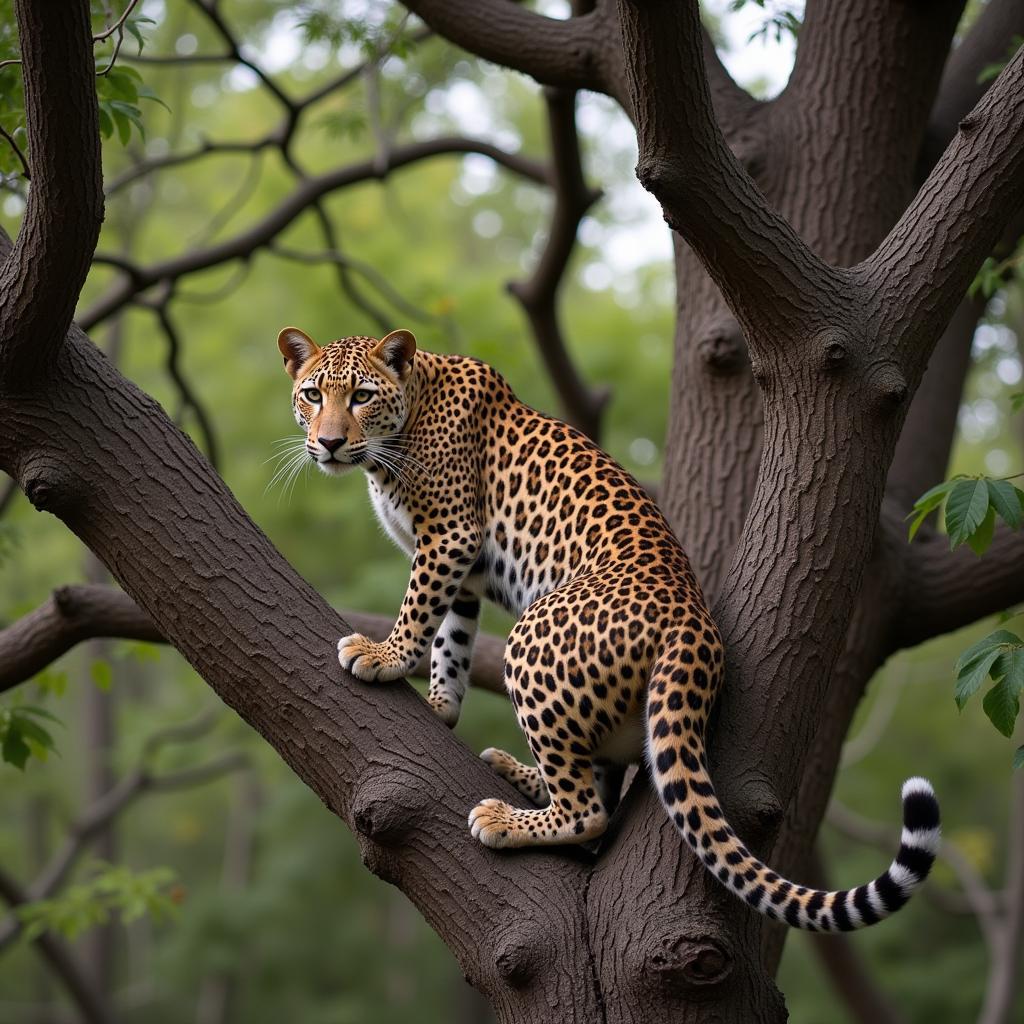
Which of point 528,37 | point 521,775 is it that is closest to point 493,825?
point 521,775

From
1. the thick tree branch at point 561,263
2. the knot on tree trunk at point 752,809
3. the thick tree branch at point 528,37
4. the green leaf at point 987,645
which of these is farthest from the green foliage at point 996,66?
the knot on tree trunk at point 752,809

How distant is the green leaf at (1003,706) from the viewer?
13.2ft

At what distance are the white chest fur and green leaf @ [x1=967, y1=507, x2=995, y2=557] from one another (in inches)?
85.8

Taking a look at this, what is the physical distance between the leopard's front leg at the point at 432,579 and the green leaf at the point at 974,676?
74.9 inches

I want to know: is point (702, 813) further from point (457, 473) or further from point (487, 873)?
point (457, 473)

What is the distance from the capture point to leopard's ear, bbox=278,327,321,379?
17.9ft

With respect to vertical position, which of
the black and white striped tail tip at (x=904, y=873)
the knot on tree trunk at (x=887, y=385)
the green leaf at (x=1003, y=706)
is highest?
the knot on tree trunk at (x=887, y=385)

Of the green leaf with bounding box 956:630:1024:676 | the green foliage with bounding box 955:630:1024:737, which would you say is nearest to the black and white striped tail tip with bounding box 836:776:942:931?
the green foliage with bounding box 955:630:1024:737

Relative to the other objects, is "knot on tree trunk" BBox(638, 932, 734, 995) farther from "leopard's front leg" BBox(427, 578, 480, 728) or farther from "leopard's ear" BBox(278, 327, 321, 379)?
"leopard's ear" BBox(278, 327, 321, 379)

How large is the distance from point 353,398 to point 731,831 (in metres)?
2.30

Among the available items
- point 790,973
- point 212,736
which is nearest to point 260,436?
point 212,736

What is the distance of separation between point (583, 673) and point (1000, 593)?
116 inches

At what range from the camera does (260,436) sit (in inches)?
851

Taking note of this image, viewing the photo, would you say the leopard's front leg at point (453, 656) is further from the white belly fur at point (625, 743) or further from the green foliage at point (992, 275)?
the green foliage at point (992, 275)
